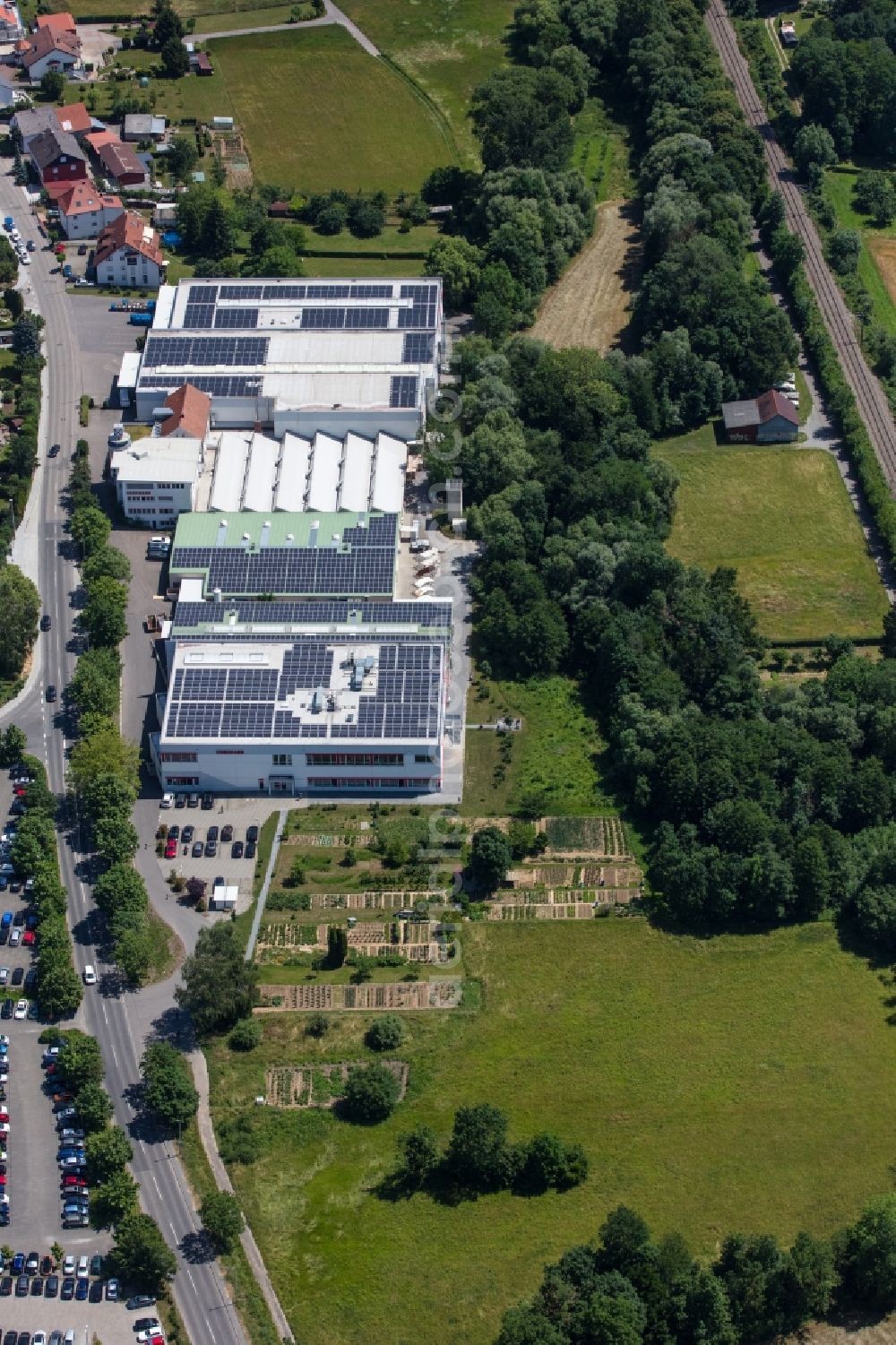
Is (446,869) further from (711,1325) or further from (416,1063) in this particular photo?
(711,1325)

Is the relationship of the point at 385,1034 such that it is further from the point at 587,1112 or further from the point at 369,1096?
the point at 587,1112

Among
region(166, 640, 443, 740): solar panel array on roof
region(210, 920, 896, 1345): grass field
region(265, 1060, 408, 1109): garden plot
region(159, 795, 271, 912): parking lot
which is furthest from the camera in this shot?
region(166, 640, 443, 740): solar panel array on roof

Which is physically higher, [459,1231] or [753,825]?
[753,825]

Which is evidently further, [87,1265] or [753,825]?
[753,825]

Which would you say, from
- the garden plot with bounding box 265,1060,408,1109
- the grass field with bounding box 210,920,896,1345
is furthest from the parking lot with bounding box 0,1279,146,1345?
the garden plot with bounding box 265,1060,408,1109

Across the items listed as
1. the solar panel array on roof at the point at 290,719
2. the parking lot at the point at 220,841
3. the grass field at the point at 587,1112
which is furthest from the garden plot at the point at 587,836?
the parking lot at the point at 220,841

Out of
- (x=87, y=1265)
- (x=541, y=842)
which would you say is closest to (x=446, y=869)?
(x=541, y=842)

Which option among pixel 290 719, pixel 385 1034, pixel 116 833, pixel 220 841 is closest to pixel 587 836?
pixel 290 719

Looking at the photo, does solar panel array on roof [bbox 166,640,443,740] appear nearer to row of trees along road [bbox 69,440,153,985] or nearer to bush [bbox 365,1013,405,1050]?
row of trees along road [bbox 69,440,153,985]
